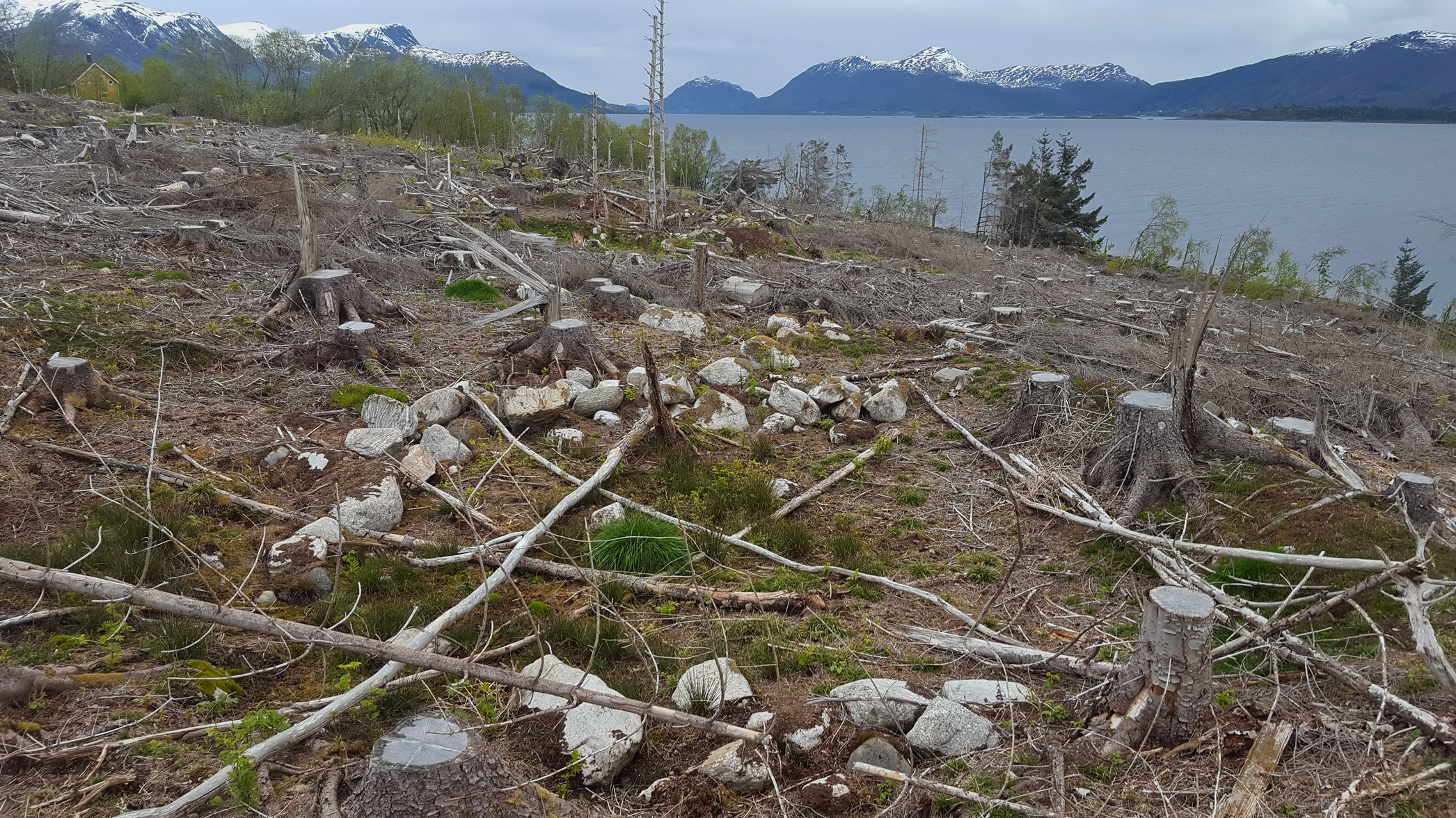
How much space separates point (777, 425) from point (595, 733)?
16.3ft

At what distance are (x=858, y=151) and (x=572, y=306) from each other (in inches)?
5770

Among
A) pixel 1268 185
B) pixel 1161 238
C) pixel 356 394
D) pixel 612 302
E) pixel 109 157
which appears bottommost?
pixel 356 394

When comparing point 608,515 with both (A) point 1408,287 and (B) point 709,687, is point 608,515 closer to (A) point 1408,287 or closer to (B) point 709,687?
(B) point 709,687

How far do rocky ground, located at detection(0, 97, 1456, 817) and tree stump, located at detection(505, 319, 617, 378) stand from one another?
0.05m

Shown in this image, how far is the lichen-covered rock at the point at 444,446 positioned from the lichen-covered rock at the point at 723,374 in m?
3.32

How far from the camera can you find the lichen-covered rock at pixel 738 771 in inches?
124

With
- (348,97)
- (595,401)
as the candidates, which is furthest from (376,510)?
(348,97)

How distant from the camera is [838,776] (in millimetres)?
3170

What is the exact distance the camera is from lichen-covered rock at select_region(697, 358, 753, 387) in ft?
30.0

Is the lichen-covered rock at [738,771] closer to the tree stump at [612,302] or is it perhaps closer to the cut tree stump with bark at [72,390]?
the cut tree stump with bark at [72,390]

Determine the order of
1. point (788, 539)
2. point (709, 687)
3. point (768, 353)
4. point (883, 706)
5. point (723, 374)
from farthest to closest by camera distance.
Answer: point (768, 353) < point (723, 374) < point (788, 539) < point (709, 687) < point (883, 706)

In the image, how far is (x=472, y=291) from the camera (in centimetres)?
1252

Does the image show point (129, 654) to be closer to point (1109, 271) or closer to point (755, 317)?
point (755, 317)

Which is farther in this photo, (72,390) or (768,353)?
(768,353)
